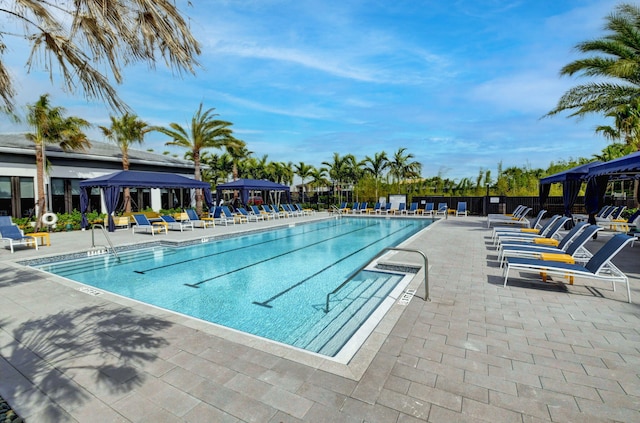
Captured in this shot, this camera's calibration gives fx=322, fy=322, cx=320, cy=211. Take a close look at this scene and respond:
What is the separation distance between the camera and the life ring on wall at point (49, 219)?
1245 centimetres

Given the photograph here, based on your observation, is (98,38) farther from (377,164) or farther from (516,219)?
(377,164)

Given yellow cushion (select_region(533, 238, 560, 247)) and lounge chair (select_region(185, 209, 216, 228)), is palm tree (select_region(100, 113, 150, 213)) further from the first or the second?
yellow cushion (select_region(533, 238, 560, 247))

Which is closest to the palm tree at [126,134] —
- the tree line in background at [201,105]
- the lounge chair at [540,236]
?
the tree line in background at [201,105]

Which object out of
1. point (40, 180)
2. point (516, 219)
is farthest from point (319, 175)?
point (40, 180)

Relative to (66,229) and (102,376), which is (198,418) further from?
(66,229)

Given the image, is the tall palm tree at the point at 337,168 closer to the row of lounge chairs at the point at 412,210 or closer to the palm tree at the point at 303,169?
the palm tree at the point at 303,169

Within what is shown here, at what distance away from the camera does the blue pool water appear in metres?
4.48

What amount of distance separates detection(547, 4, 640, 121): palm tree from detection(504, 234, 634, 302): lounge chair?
25.2ft

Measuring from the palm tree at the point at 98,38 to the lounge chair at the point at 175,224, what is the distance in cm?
1126

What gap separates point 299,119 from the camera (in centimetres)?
2683

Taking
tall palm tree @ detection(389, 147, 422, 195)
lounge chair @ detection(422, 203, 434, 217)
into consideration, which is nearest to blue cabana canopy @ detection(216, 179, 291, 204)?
lounge chair @ detection(422, 203, 434, 217)

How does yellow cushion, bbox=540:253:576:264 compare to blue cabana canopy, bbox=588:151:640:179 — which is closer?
yellow cushion, bbox=540:253:576:264

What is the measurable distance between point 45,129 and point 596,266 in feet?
55.8

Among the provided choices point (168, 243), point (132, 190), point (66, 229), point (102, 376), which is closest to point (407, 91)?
point (168, 243)
